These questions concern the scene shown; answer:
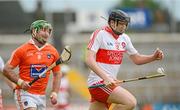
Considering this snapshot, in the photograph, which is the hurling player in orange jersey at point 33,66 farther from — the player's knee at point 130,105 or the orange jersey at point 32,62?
the player's knee at point 130,105

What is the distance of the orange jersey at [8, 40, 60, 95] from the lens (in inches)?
472

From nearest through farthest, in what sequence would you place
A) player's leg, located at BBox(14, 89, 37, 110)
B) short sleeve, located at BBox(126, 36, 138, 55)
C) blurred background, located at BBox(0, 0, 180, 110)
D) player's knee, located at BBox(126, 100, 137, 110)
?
player's knee, located at BBox(126, 100, 137, 110) → player's leg, located at BBox(14, 89, 37, 110) → short sleeve, located at BBox(126, 36, 138, 55) → blurred background, located at BBox(0, 0, 180, 110)

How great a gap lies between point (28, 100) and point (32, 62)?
59cm

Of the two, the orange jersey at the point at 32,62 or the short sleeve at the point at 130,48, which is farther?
the short sleeve at the point at 130,48

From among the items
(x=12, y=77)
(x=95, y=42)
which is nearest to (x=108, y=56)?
(x=95, y=42)

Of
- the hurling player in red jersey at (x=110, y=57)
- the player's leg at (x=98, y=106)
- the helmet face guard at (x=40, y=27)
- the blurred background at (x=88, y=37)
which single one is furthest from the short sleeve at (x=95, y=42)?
the blurred background at (x=88, y=37)

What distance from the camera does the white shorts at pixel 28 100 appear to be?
39.2ft

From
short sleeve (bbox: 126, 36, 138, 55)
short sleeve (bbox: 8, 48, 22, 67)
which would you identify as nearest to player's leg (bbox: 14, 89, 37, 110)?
short sleeve (bbox: 8, 48, 22, 67)

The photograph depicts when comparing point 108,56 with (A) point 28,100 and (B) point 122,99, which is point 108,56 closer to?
(B) point 122,99

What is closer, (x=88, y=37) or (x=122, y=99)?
(x=122, y=99)

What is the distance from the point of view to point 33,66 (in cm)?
1203

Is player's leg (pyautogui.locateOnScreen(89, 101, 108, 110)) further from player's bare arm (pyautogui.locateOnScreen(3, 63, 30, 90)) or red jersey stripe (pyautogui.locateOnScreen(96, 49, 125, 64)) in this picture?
player's bare arm (pyautogui.locateOnScreen(3, 63, 30, 90))

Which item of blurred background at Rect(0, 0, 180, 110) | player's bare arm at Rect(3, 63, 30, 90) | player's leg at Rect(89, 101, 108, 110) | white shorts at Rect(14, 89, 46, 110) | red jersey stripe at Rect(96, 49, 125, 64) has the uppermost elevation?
red jersey stripe at Rect(96, 49, 125, 64)

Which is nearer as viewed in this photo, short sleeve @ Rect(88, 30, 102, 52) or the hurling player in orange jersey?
short sleeve @ Rect(88, 30, 102, 52)
